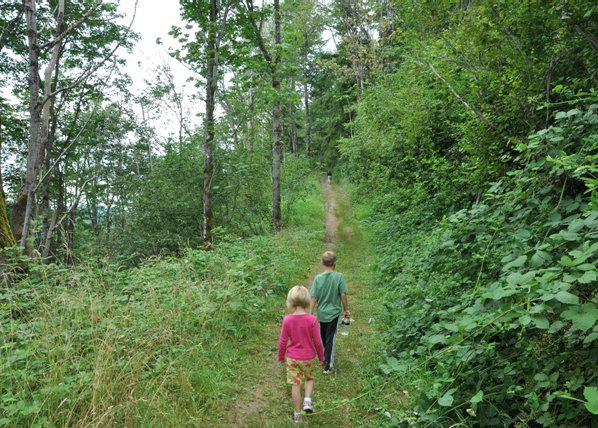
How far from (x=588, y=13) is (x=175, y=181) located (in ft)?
48.1

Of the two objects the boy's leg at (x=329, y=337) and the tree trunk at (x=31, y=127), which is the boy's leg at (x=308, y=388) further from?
the tree trunk at (x=31, y=127)

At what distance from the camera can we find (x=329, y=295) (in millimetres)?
4664

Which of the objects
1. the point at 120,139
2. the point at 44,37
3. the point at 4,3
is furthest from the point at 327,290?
the point at 120,139

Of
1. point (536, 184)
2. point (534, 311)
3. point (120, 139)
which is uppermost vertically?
point (120, 139)

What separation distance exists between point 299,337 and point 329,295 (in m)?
1.07

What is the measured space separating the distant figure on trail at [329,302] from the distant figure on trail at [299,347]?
2.83 ft

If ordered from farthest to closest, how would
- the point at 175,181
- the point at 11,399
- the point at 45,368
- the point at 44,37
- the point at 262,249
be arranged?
the point at 175,181
the point at 44,37
the point at 262,249
the point at 45,368
the point at 11,399

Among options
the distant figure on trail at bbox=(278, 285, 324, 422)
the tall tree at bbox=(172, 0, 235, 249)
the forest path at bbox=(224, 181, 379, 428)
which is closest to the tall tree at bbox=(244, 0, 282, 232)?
the tall tree at bbox=(172, 0, 235, 249)

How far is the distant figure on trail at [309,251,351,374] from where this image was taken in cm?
464

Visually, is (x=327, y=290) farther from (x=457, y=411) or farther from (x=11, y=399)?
(x=11, y=399)

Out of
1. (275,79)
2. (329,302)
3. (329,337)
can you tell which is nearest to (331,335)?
(329,337)

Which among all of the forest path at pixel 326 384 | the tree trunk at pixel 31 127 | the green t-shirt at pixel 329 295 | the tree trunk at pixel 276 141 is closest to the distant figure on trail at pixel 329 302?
the green t-shirt at pixel 329 295

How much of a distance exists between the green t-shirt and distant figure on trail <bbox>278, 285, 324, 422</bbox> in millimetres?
850

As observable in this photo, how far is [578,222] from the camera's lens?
7.93ft
